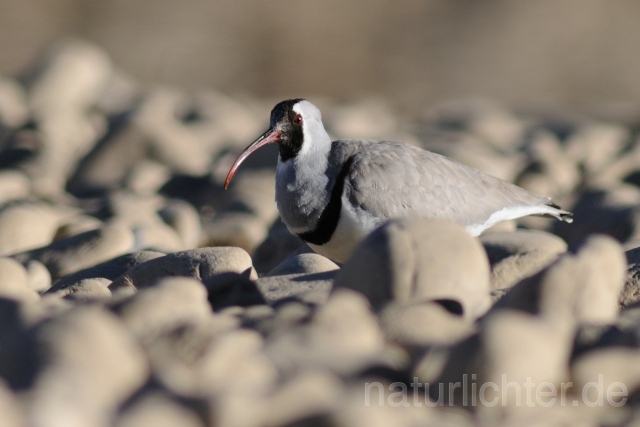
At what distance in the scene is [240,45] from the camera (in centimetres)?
2005

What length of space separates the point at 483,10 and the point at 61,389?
18912 mm

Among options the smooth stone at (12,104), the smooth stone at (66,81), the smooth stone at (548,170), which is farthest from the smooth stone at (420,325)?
the smooth stone at (66,81)

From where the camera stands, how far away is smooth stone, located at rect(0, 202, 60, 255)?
728 centimetres

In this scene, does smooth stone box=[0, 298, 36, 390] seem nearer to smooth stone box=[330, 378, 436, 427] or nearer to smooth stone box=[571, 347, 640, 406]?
smooth stone box=[330, 378, 436, 427]

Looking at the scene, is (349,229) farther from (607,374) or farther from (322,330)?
(607,374)

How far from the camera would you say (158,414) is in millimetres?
3234

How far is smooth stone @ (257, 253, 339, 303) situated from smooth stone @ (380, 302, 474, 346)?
44 cm

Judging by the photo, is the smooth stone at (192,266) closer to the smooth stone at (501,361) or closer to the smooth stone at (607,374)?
the smooth stone at (501,361)

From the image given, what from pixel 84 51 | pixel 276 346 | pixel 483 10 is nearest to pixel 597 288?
pixel 276 346

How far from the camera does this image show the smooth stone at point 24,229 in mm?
7277

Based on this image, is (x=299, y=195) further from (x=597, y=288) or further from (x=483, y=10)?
(x=483, y=10)

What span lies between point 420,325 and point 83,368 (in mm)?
1417

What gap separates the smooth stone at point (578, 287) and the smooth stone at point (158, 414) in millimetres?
1709

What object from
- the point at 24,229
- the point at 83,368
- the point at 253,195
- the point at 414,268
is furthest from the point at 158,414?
the point at 253,195
